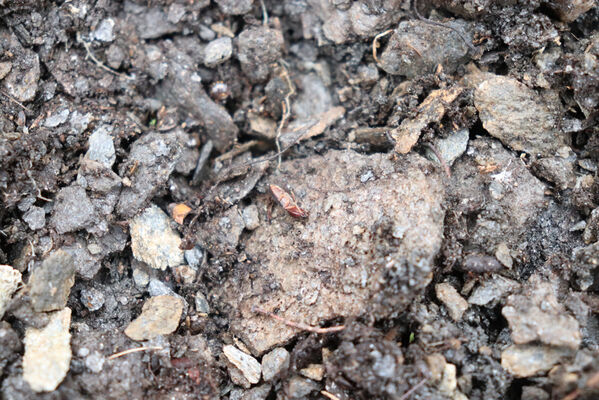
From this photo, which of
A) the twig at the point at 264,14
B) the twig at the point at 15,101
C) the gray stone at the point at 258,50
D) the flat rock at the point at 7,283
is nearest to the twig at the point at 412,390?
the flat rock at the point at 7,283

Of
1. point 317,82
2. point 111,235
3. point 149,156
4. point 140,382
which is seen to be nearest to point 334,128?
point 317,82

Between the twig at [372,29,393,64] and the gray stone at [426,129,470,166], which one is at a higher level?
the twig at [372,29,393,64]

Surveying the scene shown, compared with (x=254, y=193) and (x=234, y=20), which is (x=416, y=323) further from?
(x=234, y=20)

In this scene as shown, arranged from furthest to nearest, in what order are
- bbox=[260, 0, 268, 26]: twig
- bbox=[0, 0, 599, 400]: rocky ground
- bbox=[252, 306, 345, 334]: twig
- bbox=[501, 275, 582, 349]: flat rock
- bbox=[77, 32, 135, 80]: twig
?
bbox=[260, 0, 268, 26]: twig → bbox=[77, 32, 135, 80]: twig → bbox=[252, 306, 345, 334]: twig → bbox=[0, 0, 599, 400]: rocky ground → bbox=[501, 275, 582, 349]: flat rock

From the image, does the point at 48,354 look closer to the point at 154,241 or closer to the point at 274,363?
Answer: the point at 154,241

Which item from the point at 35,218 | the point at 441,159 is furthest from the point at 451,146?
the point at 35,218

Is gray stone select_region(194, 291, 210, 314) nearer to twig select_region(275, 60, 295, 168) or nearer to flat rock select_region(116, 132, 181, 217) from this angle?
flat rock select_region(116, 132, 181, 217)

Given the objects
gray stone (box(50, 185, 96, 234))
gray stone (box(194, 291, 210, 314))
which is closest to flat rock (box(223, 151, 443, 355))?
gray stone (box(194, 291, 210, 314))
